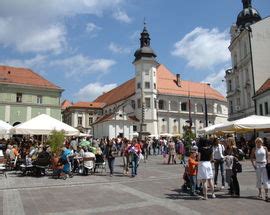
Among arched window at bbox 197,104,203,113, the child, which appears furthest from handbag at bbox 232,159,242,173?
arched window at bbox 197,104,203,113

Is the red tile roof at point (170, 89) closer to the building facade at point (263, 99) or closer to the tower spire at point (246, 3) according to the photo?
the tower spire at point (246, 3)

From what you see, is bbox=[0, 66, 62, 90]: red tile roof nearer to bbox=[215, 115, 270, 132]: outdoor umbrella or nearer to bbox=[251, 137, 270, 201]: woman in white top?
bbox=[215, 115, 270, 132]: outdoor umbrella

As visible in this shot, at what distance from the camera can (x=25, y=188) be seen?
11.7 metres

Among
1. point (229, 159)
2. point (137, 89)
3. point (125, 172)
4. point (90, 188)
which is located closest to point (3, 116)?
point (137, 89)

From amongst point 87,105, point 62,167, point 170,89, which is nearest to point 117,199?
point 62,167

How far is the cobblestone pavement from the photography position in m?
8.02

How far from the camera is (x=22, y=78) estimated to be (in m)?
55.4

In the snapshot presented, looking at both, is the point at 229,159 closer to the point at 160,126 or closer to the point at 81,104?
the point at 160,126

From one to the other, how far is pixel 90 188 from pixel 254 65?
3630 centimetres

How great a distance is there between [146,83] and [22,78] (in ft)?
83.6

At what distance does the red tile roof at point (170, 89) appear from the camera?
75812mm

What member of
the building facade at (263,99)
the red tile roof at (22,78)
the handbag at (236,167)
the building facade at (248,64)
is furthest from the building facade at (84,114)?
the handbag at (236,167)

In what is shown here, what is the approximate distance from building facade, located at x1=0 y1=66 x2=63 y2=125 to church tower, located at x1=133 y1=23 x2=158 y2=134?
18.6m

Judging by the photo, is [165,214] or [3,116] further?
[3,116]
